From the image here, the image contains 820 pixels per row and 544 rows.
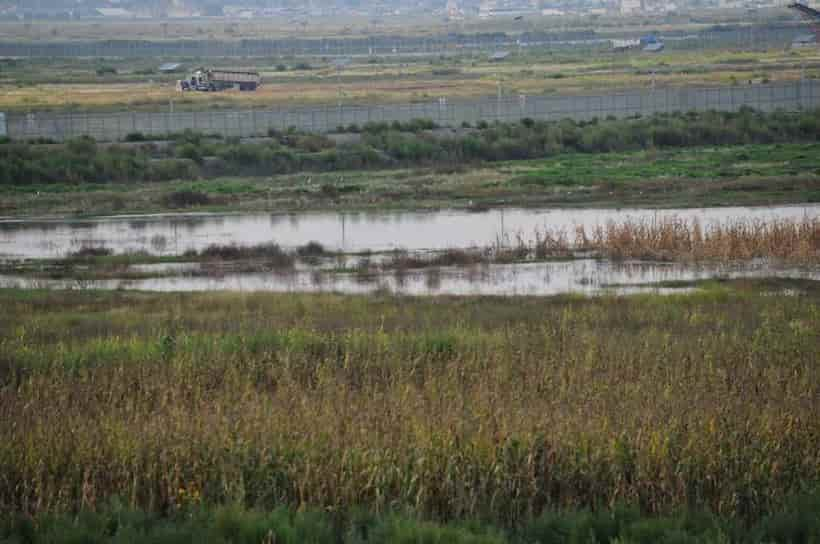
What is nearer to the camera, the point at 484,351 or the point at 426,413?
the point at 426,413

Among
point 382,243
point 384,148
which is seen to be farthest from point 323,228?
point 384,148

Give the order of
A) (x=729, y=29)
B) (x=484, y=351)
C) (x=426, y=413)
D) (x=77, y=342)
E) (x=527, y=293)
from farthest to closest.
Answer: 1. (x=729, y=29)
2. (x=527, y=293)
3. (x=77, y=342)
4. (x=484, y=351)
5. (x=426, y=413)

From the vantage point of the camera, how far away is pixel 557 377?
1728 cm

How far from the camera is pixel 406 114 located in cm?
7469

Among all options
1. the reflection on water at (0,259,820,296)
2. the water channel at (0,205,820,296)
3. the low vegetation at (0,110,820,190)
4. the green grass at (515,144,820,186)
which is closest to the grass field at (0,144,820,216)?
the green grass at (515,144,820,186)

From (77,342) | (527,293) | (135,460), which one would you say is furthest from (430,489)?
(527,293)

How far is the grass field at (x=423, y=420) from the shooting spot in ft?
45.2

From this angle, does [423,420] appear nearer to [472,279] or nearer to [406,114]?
[472,279]

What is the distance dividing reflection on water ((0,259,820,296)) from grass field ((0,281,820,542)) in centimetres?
709

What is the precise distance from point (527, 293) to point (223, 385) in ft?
36.2

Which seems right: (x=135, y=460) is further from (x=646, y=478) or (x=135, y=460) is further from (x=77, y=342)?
(x=77, y=342)

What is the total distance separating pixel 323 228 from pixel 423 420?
2739 centimetres

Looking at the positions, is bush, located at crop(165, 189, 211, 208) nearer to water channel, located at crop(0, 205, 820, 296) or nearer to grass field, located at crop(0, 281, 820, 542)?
water channel, located at crop(0, 205, 820, 296)

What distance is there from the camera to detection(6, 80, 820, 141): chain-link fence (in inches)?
2763
